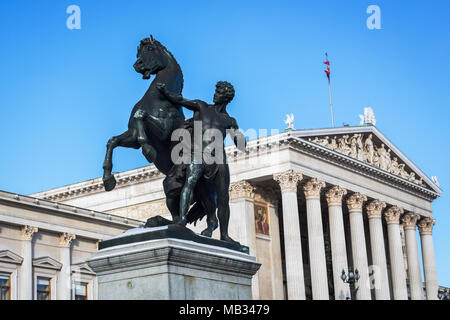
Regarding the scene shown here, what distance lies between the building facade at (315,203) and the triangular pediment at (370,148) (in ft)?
0.25

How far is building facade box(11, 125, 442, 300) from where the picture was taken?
47750 mm

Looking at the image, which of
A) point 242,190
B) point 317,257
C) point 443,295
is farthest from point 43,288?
point 443,295

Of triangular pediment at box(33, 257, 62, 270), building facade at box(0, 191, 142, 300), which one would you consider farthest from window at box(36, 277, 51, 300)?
triangular pediment at box(33, 257, 62, 270)

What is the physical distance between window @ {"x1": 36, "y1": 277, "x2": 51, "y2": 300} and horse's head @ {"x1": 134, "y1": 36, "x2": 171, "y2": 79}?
1469 inches

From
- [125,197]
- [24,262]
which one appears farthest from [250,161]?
[24,262]

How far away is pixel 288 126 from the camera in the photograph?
160 feet

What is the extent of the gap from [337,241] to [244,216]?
20.2 ft

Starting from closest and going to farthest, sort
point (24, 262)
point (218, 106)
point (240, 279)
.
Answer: point (240, 279), point (218, 106), point (24, 262)

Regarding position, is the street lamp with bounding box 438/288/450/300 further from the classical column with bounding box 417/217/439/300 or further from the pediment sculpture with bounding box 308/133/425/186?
the pediment sculpture with bounding box 308/133/425/186

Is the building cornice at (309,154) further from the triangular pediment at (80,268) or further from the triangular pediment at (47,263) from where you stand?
the triangular pediment at (47,263)

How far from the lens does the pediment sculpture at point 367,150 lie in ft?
171

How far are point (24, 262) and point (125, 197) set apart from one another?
1226cm

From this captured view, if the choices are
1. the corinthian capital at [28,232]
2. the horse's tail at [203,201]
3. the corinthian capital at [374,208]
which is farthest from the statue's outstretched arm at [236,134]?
the corinthian capital at [374,208]
